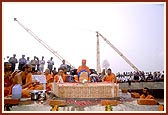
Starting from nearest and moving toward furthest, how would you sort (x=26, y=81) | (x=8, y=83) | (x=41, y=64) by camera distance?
(x=8, y=83) < (x=26, y=81) < (x=41, y=64)

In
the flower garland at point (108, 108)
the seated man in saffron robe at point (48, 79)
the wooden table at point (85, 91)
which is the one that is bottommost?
the flower garland at point (108, 108)

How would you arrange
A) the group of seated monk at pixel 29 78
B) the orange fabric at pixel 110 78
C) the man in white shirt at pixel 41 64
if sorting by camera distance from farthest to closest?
the orange fabric at pixel 110 78, the man in white shirt at pixel 41 64, the group of seated monk at pixel 29 78

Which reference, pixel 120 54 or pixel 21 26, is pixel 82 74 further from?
pixel 21 26

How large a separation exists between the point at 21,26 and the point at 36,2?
88 centimetres

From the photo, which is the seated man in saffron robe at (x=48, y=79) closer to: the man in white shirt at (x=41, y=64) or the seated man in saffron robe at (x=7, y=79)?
the man in white shirt at (x=41, y=64)

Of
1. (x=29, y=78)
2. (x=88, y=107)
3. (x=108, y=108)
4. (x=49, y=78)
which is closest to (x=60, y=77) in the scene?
(x=49, y=78)

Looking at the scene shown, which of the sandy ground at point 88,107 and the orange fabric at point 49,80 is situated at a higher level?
the orange fabric at point 49,80

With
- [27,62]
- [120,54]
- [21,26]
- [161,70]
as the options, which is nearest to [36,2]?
[21,26]

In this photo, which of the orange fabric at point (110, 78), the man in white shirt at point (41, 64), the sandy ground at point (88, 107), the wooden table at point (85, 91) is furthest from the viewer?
the orange fabric at point (110, 78)

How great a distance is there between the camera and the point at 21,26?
7102 millimetres

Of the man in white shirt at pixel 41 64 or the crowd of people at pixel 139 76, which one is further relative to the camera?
the man in white shirt at pixel 41 64

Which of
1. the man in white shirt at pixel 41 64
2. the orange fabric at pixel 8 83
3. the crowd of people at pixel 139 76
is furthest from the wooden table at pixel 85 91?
the orange fabric at pixel 8 83

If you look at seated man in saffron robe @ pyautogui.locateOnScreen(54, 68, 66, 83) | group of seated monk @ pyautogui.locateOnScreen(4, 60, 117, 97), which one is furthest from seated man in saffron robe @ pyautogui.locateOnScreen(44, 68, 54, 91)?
seated man in saffron robe @ pyautogui.locateOnScreen(54, 68, 66, 83)

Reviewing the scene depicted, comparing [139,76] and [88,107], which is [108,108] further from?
[139,76]
